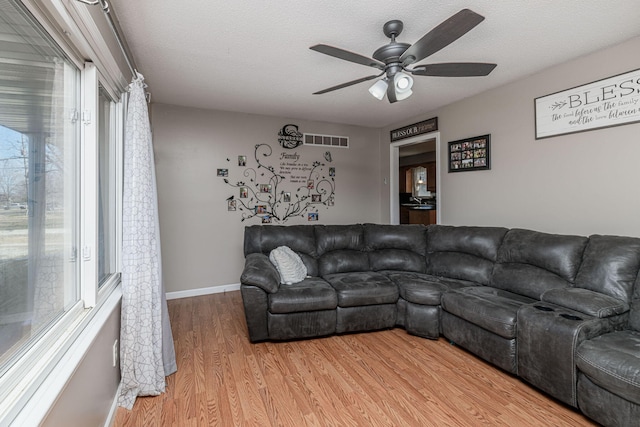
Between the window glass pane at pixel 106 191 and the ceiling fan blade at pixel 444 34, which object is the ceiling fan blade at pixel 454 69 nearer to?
the ceiling fan blade at pixel 444 34

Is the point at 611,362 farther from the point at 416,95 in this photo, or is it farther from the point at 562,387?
the point at 416,95

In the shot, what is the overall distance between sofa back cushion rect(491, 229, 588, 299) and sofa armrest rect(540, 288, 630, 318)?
0.61 feet

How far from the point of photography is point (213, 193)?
4.17 m

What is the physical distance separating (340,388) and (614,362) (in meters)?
1.57

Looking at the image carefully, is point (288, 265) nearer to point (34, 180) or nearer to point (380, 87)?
point (380, 87)

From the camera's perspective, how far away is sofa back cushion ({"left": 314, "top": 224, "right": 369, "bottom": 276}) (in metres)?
3.53

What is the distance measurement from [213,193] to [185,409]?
2822 mm

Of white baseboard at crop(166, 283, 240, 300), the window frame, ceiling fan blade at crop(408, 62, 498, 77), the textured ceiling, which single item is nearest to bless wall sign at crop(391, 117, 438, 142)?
the textured ceiling

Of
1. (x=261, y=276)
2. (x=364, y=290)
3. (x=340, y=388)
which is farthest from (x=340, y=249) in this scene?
(x=340, y=388)

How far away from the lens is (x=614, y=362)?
5.26 ft

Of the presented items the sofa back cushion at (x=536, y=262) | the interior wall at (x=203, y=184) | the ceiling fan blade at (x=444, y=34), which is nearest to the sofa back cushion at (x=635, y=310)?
the sofa back cushion at (x=536, y=262)

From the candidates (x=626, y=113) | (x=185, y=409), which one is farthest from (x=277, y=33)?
(x=626, y=113)

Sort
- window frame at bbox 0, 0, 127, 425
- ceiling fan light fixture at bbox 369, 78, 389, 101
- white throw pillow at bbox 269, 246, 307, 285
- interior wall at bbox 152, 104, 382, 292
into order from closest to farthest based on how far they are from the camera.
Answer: window frame at bbox 0, 0, 127, 425
ceiling fan light fixture at bbox 369, 78, 389, 101
white throw pillow at bbox 269, 246, 307, 285
interior wall at bbox 152, 104, 382, 292

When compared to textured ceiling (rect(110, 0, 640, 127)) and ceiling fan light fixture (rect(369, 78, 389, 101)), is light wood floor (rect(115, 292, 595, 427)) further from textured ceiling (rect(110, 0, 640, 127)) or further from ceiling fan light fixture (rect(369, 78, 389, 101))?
textured ceiling (rect(110, 0, 640, 127))
